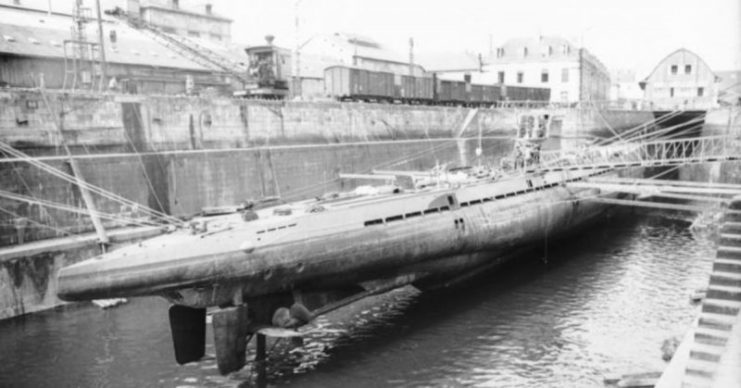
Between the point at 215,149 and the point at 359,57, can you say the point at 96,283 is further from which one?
the point at 359,57

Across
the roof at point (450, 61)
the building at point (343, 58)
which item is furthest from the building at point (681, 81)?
the building at point (343, 58)

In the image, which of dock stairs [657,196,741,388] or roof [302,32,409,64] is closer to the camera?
dock stairs [657,196,741,388]

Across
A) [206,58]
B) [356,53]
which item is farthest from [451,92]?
[206,58]

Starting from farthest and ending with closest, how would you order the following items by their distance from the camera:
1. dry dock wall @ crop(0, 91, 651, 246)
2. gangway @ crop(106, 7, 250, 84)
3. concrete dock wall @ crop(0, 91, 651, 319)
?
gangway @ crop(106, 7, 250, 84) → dry dock wall @ crop(0, 91, 651, 246) → concrete dock wall @ crop(0, 91, 651, 319)

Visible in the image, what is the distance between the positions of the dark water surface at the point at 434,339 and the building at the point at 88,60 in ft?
57.6

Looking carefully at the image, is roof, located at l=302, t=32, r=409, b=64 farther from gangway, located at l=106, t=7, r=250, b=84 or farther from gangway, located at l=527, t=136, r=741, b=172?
gangway, located at l=527, t=136, r=741, b=172

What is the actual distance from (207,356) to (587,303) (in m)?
14.9

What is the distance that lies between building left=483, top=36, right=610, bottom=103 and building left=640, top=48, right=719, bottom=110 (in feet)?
30.0

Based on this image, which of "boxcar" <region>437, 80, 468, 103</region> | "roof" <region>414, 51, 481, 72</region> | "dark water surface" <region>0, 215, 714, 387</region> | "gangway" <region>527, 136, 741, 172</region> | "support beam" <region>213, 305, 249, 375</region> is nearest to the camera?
"support beam" <region>213, 305, 249, 375</region>

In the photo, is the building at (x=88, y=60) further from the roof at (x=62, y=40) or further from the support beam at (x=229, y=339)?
the support beam at (x=229, y=339)

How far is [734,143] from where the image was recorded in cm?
4303

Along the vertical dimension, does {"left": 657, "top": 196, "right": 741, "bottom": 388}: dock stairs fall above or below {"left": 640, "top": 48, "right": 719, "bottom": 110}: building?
below

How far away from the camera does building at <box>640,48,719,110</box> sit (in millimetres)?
72188

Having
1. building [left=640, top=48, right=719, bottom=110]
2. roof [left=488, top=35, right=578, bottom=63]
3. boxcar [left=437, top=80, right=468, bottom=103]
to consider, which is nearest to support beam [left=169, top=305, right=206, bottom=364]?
boxcar [left=437, top=80, right=468, bottom=103]
